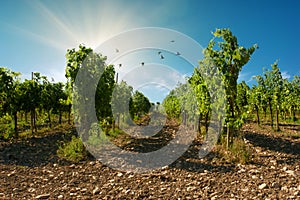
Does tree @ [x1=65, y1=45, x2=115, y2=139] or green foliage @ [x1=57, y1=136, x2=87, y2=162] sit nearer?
green foliage @ [x1=57, y1=136, x2=87, y2=162]

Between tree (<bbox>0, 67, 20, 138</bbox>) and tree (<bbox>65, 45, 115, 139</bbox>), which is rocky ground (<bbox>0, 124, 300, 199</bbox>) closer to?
tree (<bbox>65, 45, 115, 139</bbox>)

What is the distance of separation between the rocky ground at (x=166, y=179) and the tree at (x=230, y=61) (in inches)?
95.0

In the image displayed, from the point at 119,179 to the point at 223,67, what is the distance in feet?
24.4

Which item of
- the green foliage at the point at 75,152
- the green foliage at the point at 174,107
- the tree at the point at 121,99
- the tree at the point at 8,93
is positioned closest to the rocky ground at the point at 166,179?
the green foliage at the point at 75,152

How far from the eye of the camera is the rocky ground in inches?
273

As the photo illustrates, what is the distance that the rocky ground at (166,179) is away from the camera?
6945 mm

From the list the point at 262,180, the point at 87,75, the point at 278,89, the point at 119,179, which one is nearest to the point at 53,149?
the point at 87,75

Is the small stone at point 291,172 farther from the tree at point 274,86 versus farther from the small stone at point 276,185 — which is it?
the tree at point 274,86

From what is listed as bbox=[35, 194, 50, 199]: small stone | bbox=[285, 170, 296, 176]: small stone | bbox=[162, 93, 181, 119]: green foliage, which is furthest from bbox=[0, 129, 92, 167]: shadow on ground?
bbox=[162, 93, 181, 119]: green foliage

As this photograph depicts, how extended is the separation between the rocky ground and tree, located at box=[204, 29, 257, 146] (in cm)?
241

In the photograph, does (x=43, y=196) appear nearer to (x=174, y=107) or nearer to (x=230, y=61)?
(x=230, y=61)

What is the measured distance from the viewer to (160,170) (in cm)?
942

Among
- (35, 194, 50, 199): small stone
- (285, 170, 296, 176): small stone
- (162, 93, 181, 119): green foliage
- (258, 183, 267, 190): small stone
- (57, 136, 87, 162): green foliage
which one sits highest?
(162, 93, 181, 119): green foliage

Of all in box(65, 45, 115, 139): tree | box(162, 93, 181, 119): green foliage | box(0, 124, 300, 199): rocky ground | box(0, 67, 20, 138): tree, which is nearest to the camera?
box(0, 124, 300, 199): rocky ground
